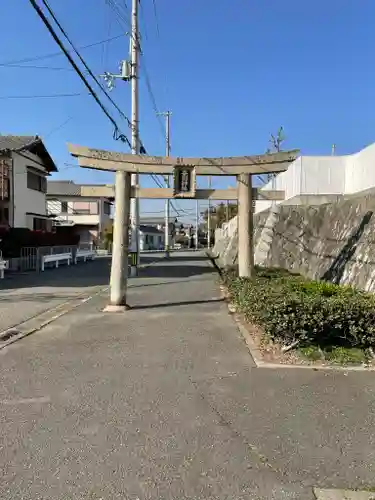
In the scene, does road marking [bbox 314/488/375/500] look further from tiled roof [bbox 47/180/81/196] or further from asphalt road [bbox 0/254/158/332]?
tiled roof [bbox 47/180/81/196]

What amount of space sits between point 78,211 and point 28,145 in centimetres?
2233

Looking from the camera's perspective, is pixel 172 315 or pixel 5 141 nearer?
pixel 172 315

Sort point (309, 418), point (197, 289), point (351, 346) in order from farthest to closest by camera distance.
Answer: point (197, 289), point (351, 346), point (309, 418)

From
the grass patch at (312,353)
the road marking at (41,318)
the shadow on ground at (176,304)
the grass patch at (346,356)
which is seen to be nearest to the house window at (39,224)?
the road marking at (41,318)

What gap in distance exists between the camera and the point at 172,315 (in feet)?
27.1

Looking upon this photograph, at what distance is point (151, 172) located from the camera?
28.8 ft

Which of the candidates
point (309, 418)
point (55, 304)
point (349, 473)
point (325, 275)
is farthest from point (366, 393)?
point (55, 304)

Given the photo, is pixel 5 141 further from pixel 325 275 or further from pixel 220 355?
pixel 220 355

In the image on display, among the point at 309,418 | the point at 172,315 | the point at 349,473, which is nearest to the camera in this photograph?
the point at 349,473

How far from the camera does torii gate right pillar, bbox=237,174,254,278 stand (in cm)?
938

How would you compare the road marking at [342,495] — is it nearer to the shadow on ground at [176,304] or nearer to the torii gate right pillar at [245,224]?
the shadow on ground at [176,304]

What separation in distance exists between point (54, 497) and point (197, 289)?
32.7 feet

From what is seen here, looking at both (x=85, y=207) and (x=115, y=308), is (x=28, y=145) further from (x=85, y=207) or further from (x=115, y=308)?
(x=85, y=207)

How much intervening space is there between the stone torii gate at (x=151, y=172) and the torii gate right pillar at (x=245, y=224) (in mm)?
23
